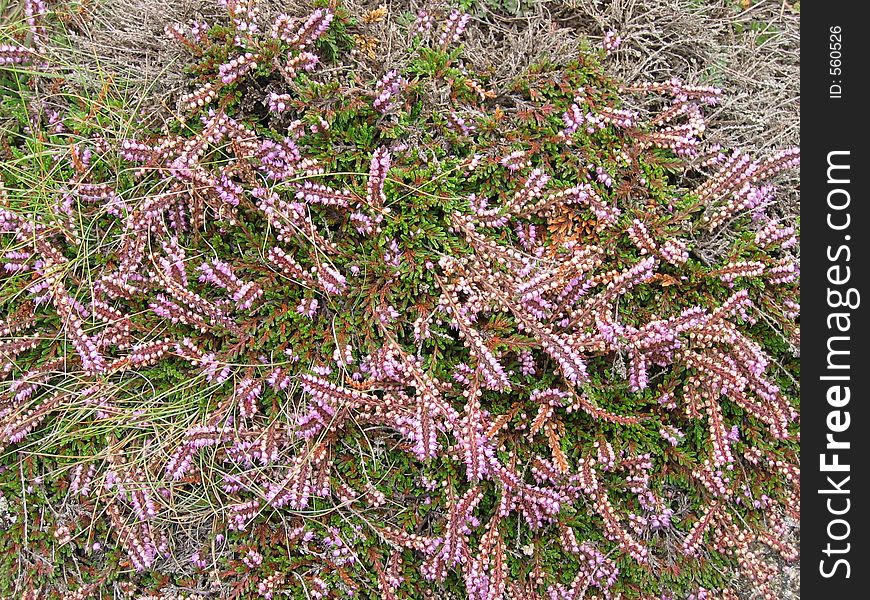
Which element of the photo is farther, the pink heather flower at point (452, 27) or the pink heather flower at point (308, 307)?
the pink heather flower at point (452, 27)

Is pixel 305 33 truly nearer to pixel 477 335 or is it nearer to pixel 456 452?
pixel 477 335

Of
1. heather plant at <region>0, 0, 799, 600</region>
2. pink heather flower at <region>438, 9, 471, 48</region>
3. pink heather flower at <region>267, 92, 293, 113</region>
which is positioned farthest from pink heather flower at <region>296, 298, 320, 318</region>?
pink heather flower at <region>438, 9, 471, 48</region>

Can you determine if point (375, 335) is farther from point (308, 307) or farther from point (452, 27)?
point (452, 27)

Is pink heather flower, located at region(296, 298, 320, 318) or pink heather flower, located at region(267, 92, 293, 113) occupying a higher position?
pink heather flower, located at region(267, 92, 293, 113)
